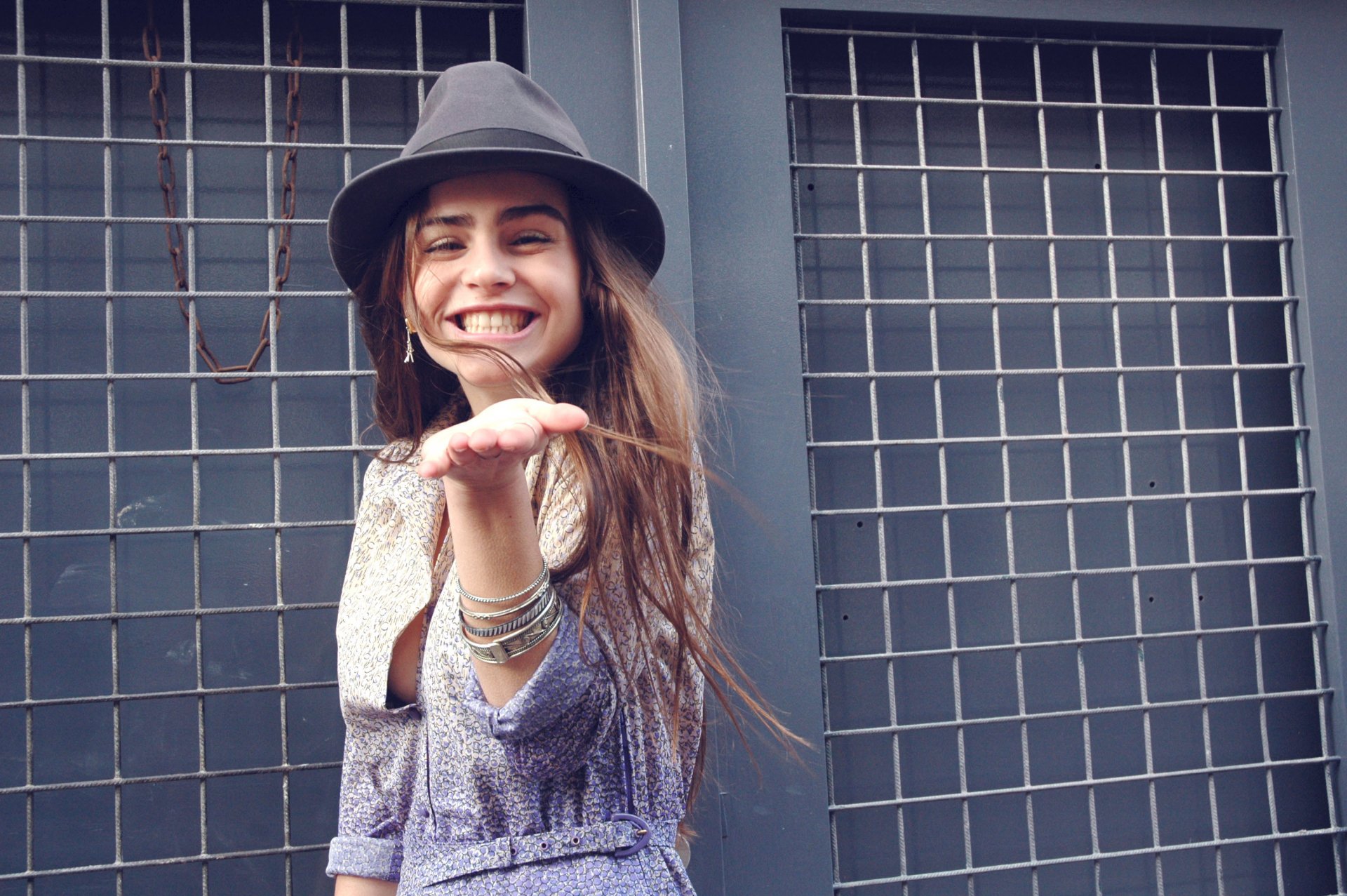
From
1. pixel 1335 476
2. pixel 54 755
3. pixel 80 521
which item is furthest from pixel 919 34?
pixel 54 755

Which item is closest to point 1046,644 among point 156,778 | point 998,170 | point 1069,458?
point 1069,458

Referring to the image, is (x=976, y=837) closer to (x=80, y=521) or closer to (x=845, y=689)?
(x=845, y=689)

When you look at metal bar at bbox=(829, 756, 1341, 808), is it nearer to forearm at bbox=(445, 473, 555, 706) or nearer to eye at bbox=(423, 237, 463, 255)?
forearm at bbox=(445, 473, 555, 706)

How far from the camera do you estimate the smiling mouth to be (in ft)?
3.49

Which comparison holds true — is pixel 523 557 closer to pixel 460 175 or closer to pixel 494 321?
pixel 494 321

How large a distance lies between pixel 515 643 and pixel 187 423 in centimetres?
140

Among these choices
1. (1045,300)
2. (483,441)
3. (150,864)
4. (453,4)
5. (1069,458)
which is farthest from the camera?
(1069,458)

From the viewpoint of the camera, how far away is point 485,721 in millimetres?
875

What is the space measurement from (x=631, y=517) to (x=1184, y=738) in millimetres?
1858

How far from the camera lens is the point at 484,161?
1.04 m

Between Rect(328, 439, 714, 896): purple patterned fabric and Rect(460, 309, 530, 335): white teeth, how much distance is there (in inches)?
6.6

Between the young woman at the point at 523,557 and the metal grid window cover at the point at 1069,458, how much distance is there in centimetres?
92

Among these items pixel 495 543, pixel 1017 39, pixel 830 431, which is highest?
pixel 1017 39

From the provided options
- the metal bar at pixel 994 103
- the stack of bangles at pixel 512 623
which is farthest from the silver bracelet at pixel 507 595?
the metal bar at pixel 994 103
